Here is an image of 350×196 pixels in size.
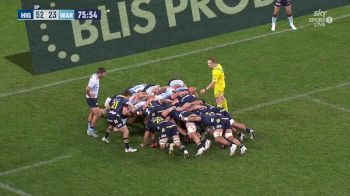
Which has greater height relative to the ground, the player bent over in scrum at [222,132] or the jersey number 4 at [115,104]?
the jersey number 4 at [115,104]

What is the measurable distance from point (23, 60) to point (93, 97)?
6.77 meters

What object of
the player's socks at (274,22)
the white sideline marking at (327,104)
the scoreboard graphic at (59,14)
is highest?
the scoreboard graphic at (59,14)

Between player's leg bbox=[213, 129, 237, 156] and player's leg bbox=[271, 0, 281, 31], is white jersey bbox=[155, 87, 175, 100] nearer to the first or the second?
player's leg bbox=[213, 129, 237, 156]

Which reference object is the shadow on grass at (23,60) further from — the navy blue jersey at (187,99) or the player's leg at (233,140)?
the player's leg at (233,140)

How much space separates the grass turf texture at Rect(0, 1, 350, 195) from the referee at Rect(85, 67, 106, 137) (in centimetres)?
33

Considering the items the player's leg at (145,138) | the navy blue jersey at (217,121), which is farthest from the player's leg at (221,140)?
the player's leg at (145,138)

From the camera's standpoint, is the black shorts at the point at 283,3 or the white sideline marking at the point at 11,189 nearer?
the white sideline marking at the point at 11,189

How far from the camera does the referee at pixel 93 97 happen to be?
2053cm

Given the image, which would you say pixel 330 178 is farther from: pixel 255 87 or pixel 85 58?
pixel 85 58

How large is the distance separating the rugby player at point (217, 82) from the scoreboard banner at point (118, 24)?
6118mm

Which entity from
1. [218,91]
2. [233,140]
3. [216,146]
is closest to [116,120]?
[216,146]

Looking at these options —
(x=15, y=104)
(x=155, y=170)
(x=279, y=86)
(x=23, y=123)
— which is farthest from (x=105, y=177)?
(x=279, y=86)

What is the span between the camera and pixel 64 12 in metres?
A: 25.5

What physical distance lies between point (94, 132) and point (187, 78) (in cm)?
480
